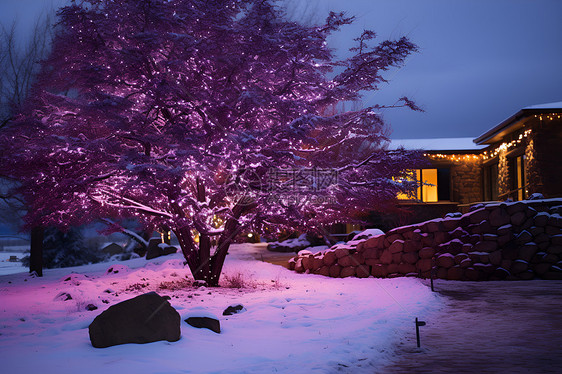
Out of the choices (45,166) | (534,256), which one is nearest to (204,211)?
(45,166)

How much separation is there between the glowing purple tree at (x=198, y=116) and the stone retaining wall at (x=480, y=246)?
1.66m

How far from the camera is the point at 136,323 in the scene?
18.6ft

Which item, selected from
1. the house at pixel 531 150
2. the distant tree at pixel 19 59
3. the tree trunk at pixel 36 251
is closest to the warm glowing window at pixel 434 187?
the house at pixel 531 150

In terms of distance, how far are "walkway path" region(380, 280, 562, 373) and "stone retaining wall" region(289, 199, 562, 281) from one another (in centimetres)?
180

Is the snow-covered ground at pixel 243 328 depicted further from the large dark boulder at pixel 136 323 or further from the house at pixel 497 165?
the house at pixel 497 165

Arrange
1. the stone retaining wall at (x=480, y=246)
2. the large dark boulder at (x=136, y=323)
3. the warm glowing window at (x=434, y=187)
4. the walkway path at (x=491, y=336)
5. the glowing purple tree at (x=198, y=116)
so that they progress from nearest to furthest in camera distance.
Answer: the walkway path at (x=491, y=336)
the large dark boulder at (x=136, y=323)
the glowing purple tree at (x=198, y=116)
the stone retaining wall at (x=480, y=246)
the warm glowing window at (x=434, y=187)

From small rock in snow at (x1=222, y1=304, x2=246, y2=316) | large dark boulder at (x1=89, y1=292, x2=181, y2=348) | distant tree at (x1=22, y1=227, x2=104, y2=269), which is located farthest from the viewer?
distant tree at (x1=22, y1=227, x2=104, y2=269)

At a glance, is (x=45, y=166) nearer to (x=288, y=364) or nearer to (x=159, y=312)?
(x=159, y=312)

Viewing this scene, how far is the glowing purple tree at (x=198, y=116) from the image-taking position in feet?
31.4

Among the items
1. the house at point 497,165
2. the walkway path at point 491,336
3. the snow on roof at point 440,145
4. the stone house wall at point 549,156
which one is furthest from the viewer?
the snow on roof at point 440,145

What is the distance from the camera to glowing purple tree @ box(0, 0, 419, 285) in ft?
31.4

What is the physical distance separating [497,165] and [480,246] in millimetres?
11846

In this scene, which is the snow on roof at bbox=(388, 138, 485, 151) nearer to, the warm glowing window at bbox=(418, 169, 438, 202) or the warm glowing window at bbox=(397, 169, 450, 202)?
the warm glowing window at bbox=(397, 169, 450, 202)

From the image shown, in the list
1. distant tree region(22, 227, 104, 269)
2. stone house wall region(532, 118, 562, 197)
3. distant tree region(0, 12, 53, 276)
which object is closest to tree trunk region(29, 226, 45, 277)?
distant tree region(0, 12, 53, 276)
